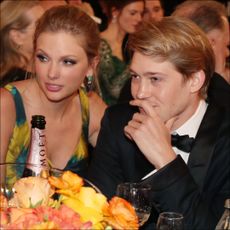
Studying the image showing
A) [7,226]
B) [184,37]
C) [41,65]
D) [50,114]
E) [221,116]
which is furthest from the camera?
[50,114]

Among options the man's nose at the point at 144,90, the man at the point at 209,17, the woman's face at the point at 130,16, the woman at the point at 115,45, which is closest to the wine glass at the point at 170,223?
the man's nose at the point at 144,90

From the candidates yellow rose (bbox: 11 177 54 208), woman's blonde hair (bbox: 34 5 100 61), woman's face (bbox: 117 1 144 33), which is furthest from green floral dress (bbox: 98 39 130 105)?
yellow rose (bbox: 11 177 54 208)

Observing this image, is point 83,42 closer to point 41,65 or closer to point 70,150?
point 41,65

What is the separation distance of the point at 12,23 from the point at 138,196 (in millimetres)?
2155

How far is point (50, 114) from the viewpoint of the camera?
2.71 meters

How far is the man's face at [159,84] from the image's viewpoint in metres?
1.96

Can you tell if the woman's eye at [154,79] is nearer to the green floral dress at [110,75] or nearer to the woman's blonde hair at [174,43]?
the woman's blonde hair at [174,43]

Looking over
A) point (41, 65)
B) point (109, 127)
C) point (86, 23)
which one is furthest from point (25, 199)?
point (86, 23)

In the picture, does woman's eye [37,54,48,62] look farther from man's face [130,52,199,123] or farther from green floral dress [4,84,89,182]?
man's face [130,52,199,123]

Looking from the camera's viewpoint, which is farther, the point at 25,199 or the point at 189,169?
the point at 189,169

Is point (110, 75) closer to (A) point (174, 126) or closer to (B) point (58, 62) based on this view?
(B) point (58, 62)

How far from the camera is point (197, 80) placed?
6.74 feet

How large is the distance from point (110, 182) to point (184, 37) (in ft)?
1.92

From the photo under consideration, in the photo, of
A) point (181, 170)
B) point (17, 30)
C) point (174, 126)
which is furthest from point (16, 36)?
point (181, 170)
